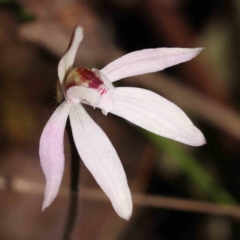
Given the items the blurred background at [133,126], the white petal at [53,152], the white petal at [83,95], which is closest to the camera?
the white petal at [53,152]

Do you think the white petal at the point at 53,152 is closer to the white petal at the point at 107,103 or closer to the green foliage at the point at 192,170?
the white petal at the point at 107,103

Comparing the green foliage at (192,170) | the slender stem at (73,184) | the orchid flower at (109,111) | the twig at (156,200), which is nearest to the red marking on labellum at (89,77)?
the orchid flower at (109,111)

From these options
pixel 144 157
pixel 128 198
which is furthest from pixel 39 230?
pixel 128 198

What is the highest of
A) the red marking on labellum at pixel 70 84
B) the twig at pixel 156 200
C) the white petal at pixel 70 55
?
the white petal at pixel 70 55

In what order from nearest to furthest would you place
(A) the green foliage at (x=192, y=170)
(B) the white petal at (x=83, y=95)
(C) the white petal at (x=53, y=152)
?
(C) the white petal at (x=53, y=152)
(B) the white petal at (x=83, y=95)
(A) the green foliage at (x=192, y=170)

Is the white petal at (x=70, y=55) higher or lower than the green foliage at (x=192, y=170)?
higher
